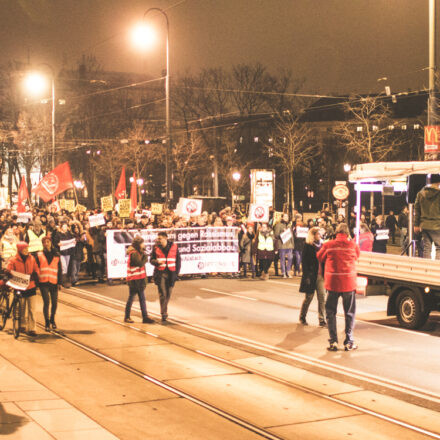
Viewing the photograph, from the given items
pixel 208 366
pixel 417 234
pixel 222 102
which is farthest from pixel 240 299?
pixel 222 102

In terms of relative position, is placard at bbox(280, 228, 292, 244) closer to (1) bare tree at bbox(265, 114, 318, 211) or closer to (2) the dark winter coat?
(2) the dark winter coat

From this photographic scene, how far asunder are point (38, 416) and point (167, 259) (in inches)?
249

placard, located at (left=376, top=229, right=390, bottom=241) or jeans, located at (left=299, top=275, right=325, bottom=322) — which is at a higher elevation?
placard, located at (left=376, top=229, right=390, bottom=241)

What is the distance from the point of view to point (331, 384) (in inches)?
344

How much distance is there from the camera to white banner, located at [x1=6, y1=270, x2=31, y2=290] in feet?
37.4

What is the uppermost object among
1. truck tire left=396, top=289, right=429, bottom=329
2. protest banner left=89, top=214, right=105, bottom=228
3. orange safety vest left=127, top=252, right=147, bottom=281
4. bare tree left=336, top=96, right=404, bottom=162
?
bare tree left=336, top=96, right=404, bottom=162

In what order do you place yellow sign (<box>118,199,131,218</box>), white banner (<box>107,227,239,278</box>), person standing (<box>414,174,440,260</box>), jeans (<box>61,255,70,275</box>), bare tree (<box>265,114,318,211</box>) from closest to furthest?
1. person standing (<box>414,174,440,260</box>)
2. jeans (<box>61,255,70,275</box>)
3. white banner (<box>107,227,239,278</box>)
4. yellow sign (<box>118,199,131,218</box>)
5. bare tree (<box>265,114,318,211</box>)

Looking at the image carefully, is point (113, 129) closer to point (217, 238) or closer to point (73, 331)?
point (217, 238)

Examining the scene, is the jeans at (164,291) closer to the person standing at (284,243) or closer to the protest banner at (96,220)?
the protest banner at (96,220)

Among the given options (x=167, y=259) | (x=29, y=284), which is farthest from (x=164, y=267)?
(x=29, y=284)

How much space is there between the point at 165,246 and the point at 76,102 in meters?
51.3

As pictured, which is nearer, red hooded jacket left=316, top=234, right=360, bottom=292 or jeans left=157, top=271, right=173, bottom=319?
red hooded jacket left=316, top=234, right=360, bottom=292

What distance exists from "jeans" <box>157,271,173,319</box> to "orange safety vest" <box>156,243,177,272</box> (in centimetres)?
13

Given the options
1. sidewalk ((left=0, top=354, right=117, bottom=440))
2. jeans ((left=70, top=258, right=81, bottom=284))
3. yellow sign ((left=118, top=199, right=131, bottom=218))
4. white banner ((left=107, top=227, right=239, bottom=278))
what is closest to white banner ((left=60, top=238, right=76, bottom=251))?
jeans ((left=70, top=258, right=81, bottom=284))
